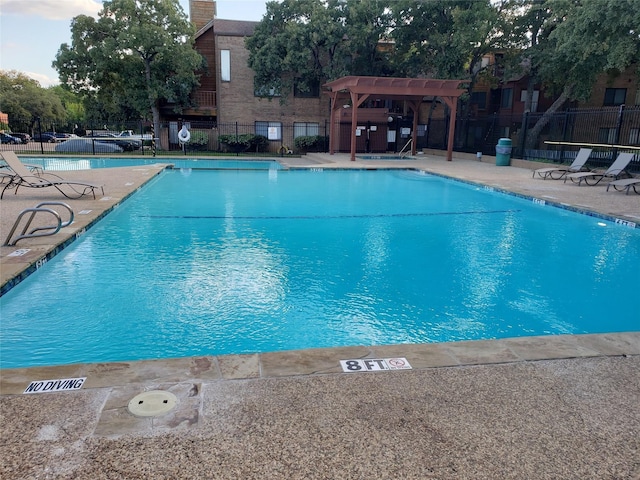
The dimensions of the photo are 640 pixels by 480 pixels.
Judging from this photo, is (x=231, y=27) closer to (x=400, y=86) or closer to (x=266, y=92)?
(x=266, y=92)

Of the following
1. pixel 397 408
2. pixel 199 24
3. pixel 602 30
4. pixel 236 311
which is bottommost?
pixel 236 311

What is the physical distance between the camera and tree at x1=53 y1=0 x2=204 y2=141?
72.1 ft

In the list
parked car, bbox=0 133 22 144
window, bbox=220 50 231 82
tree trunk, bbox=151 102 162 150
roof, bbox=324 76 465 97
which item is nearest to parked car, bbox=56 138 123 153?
tree trunk, bbox=151 102 162 150

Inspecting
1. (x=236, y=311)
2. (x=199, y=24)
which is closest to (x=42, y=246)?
(x=236, y=311)

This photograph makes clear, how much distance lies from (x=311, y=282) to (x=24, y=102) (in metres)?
53.3

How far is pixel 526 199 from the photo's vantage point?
425 inches

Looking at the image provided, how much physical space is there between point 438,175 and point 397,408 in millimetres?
13985

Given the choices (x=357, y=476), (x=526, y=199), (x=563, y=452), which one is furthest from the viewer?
(x=526, y=199)

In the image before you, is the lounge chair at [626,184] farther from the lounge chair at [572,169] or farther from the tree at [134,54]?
the tree at [134,54]

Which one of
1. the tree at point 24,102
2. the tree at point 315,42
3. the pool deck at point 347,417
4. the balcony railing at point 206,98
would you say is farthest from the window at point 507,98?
the tree at point 24,102

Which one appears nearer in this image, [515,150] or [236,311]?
[236,311]

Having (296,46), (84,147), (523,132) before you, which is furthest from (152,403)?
(84,147)

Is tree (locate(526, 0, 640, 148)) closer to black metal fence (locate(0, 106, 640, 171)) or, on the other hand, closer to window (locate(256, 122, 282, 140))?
black metal fence (locate(0, 106, 640, 171))

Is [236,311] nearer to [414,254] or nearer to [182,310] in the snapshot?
[182,310]
